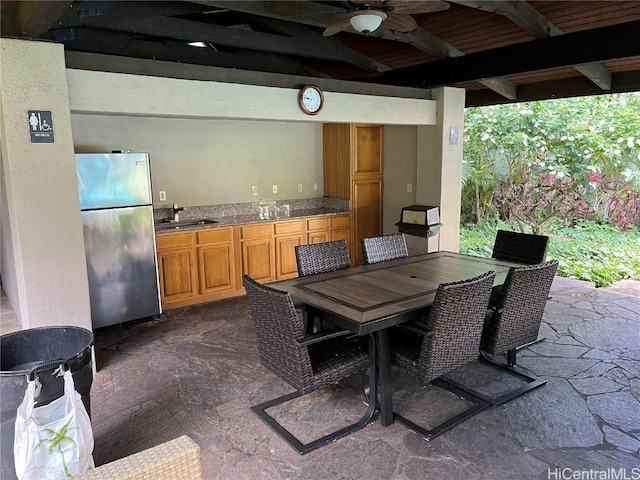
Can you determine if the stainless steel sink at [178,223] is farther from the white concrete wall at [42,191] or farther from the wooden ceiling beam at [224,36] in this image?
Answer: the wooden ceiling beam at [224,36]

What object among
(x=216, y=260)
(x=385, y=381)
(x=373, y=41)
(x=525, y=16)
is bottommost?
(x=385, y=381)

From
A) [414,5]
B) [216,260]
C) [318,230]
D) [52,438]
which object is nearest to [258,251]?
[216,260]

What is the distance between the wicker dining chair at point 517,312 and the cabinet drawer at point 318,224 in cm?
285

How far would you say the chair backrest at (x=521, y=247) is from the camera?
3947 millimetres

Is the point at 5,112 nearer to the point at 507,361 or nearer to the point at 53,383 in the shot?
the point at 53,383

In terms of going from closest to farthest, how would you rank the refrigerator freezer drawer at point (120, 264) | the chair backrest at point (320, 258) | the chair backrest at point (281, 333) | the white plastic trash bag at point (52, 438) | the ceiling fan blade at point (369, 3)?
1. the white plastic trash bag at point (52, 438)
2. the chair backrest at point (281, 333)
3. the ceiling fan blade at point (369, 3)
4. the chair backrest at point (320, 258)
5. the refrigerator freezer drawer at point (120, 264)

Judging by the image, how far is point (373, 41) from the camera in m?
5.39

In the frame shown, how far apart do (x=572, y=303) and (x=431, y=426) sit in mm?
2930

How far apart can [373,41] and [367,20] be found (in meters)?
2.84

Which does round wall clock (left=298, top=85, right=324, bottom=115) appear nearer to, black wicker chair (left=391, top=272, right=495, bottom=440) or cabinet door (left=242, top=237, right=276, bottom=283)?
cabinet door (left=242, top=237, right=276, bottom=283)

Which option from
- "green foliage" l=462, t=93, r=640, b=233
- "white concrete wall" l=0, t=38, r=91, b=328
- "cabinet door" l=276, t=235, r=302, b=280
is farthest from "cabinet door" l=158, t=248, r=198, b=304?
"green foliage" l=462, t=93, r=640, b=233

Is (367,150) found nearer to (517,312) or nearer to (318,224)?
(318,224)

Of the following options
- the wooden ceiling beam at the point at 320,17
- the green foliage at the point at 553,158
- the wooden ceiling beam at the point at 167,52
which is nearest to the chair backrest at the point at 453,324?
the wooden ceiling beam at the point at 320,17

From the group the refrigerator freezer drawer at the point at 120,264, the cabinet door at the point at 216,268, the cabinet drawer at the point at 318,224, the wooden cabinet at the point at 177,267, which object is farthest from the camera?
the cabinet drawer at the point at 318,224
